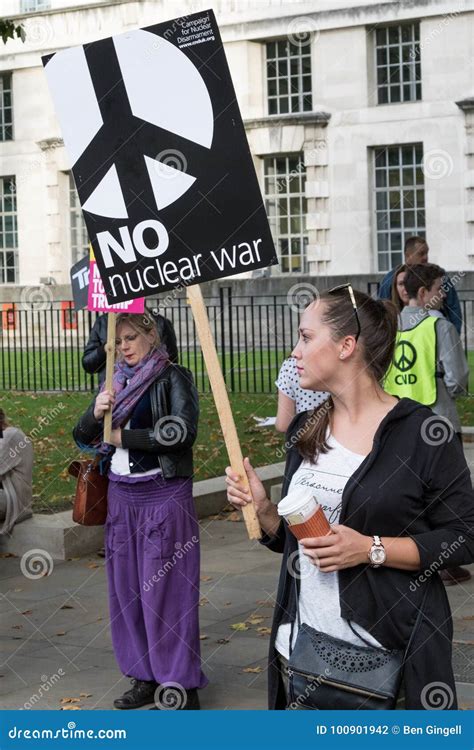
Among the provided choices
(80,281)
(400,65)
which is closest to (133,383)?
(80,281)

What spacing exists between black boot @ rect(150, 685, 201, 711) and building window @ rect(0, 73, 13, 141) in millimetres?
33480

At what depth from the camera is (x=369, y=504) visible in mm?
3549

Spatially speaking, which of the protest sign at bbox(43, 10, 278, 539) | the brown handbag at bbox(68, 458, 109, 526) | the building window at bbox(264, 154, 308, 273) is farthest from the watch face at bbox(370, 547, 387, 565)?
the building window at bbox(264, 154, 308, 273)

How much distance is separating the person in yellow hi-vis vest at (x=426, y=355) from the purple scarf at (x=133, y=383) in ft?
6.63

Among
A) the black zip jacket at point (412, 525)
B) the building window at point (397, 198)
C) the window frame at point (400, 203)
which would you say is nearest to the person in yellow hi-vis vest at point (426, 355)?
the black zip jacket at point (412, 525)

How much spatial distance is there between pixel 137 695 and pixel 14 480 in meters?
4.00

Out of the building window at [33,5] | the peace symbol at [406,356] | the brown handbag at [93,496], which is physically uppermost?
the building window at [33,5]

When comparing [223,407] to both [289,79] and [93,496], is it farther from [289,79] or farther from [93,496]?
[289,79]

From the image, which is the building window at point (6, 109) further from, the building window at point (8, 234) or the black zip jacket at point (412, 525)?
the black zip jacket at point (412, 525)

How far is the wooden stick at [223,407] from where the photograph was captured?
12.4ft

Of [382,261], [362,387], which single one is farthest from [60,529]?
[382,261]

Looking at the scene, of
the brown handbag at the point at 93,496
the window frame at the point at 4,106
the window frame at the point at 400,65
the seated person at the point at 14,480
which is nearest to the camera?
the brown handbag at the point at 93,496

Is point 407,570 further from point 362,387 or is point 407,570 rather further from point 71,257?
point 71,257

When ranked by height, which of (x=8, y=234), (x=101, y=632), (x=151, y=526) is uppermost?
(x=8, y=234)
